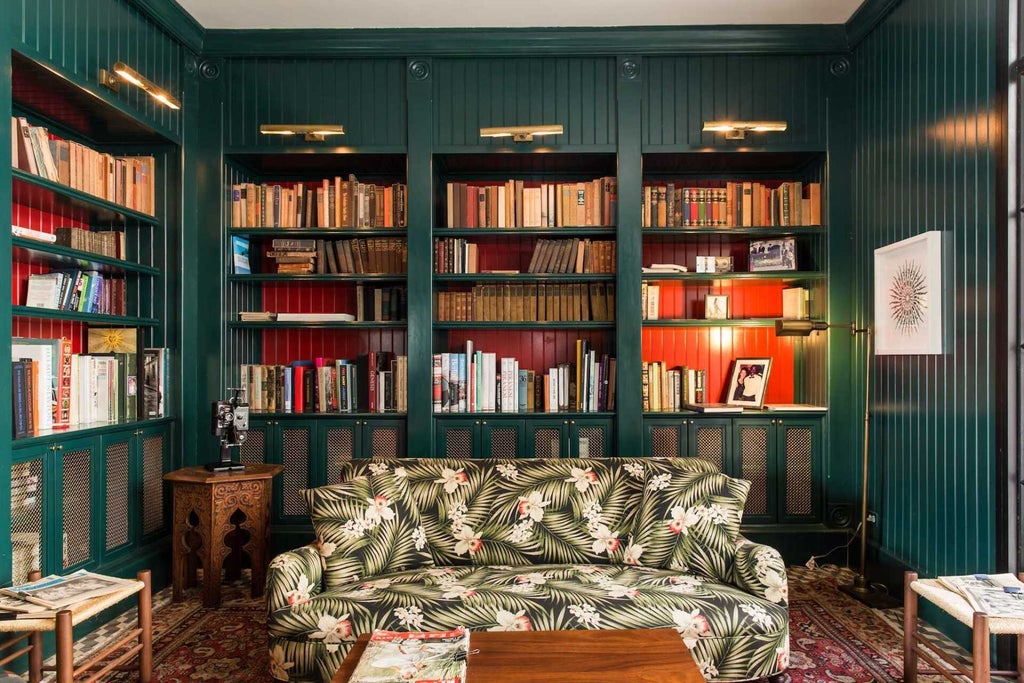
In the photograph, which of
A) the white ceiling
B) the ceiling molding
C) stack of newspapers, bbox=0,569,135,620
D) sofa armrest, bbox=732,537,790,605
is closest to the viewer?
stack of newspapers, bbox=0,569,135,620

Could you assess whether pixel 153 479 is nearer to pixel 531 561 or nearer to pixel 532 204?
pixel 531 561

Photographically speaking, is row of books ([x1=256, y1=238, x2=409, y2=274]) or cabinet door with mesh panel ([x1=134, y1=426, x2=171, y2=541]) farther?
row of books ([x1=256, y1=238, x2=409, y2=274])

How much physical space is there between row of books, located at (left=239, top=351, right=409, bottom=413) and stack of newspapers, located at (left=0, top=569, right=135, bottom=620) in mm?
1776

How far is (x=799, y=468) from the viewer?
13.9 ft

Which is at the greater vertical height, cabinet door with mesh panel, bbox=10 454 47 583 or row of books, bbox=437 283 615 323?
row of books, bbox=437 283 615 323

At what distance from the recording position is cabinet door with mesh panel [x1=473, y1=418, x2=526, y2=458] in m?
4.25

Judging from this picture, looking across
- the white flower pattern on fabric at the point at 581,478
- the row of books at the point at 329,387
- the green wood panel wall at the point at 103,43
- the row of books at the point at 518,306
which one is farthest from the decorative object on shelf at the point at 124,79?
the white flower pattern on fabric at the point at 581,478

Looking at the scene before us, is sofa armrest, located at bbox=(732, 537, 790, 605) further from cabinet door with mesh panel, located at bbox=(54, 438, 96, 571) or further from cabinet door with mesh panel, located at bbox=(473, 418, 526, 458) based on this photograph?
cabinet door with mesh panel, located at bbox=(54, 438, 96, 571)

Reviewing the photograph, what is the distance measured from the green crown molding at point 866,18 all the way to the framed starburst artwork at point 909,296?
1.31m

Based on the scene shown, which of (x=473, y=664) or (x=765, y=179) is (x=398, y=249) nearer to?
(x=765, y=179)

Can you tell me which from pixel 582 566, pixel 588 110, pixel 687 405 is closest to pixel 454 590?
pixel 582 566

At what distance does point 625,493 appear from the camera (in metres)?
3.15

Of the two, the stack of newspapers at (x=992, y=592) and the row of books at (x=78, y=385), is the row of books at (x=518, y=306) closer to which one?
the row of books at (x=78, y=385)

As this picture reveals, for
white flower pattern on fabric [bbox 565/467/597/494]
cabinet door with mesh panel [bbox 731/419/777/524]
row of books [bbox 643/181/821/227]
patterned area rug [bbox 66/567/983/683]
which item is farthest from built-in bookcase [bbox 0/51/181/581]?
cabinet door with mesh panel [bbox 731/419/777/524]
